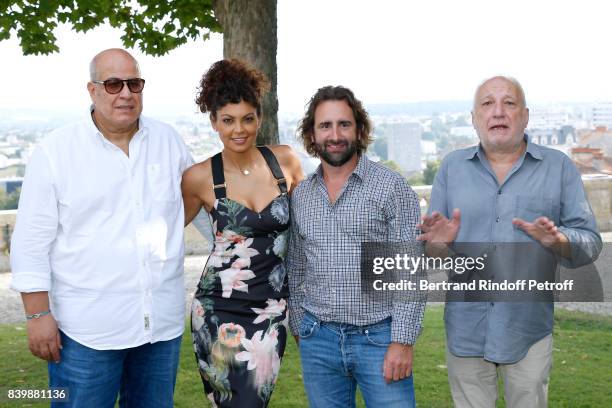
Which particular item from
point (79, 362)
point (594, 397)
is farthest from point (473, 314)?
point (594, 397)

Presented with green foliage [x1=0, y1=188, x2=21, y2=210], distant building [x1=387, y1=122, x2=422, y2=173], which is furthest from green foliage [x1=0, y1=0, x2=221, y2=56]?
distant building [x1=387, y1=122, x2=422, y2=173]

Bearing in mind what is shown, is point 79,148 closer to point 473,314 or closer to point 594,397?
point 473,314

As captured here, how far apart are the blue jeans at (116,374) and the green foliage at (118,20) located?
6604 mm

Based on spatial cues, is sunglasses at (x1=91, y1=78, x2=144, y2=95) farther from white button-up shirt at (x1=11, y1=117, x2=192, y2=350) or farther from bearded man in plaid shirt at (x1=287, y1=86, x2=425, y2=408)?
bearded man in plaid shirt at (x1=287, y1=86, x2=425, y2=408)

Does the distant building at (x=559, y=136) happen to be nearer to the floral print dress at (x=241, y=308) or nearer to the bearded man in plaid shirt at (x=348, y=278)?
the bearded man in plaid shirt at (x=348, y=278)

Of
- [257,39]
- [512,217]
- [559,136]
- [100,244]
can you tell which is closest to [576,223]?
[512,217]

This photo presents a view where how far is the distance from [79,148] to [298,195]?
3.46 feet

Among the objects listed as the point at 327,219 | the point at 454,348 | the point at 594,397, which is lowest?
the point at 594,397

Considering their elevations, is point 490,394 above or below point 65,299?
below

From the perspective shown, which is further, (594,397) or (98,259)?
(594,397)

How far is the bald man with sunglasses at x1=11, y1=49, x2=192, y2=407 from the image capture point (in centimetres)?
341

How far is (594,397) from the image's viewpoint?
20.8ft

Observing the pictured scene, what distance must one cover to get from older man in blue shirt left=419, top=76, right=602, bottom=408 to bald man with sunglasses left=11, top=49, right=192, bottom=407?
1295 millimetres

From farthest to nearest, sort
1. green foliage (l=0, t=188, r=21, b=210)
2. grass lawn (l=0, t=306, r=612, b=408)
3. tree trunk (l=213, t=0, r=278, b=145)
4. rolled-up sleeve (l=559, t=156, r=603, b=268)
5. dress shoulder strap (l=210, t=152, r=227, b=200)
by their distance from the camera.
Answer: green foliage (l=0, t=188, r=21, b=210), tree trunk (l=213, t=0, r=278, b=145), grass lawn (l=0, t=306, r=612, b=408), dress shoulder strap (l=210, t=152, r=227, b=200), rolled-up sleeve (l=559, t=156, r=603, b=268)
